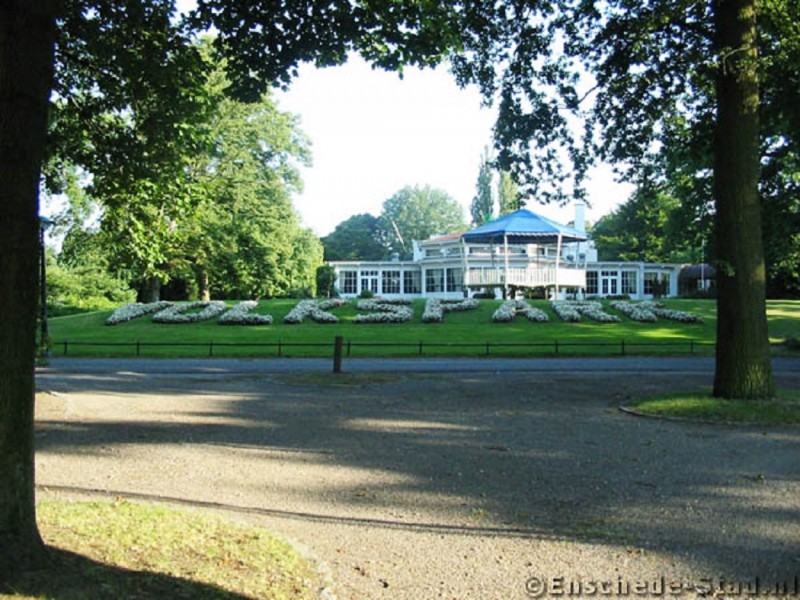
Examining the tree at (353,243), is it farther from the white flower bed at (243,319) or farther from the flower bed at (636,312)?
the white flower bed at (243,319)

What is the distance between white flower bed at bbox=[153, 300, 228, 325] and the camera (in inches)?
1474

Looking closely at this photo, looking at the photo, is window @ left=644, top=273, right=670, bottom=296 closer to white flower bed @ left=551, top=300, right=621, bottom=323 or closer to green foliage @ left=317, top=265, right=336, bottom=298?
white flower bed @ left=551, top=300, right=621, bottom=323

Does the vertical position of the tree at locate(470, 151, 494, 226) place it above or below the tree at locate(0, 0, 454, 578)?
above

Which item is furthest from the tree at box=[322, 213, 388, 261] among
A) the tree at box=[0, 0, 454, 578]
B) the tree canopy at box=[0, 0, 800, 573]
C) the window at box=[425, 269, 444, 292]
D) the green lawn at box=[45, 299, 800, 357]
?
the tree at box=[0, 0, 454, 578]

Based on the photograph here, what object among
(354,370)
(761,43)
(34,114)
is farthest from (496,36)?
(34,114)

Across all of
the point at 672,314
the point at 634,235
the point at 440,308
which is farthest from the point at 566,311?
the point at 634,235

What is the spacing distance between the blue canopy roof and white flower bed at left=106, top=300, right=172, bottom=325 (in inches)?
837

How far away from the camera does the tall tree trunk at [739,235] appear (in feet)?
41.5

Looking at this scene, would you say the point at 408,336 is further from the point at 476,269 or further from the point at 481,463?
the point at 481,463

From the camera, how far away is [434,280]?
66750 millimetres

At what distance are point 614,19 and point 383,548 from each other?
1313 cm

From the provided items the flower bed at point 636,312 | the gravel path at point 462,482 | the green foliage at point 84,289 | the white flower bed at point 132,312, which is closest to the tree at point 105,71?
the gravel path at point 462,482

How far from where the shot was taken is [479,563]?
4.95m

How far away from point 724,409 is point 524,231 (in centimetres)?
3564
